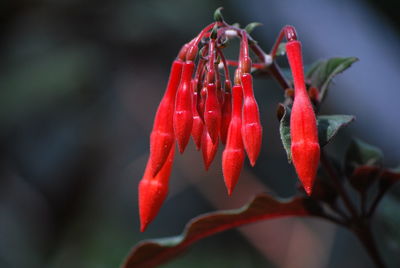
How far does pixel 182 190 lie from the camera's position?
2.34 metres

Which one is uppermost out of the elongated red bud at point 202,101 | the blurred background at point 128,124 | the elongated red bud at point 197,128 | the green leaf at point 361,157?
the elongated red bud at point 202,101

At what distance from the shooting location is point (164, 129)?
0.66 meters

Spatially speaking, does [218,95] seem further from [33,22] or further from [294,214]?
[33,22]

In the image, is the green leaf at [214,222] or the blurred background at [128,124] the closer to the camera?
the green leaf at [214,222]

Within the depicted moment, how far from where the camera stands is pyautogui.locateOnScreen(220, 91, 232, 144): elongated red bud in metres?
0.68

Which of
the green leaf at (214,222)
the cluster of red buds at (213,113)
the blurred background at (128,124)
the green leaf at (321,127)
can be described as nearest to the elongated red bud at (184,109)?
the cluster of red buds at (213,113)

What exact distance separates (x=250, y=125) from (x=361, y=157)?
33 cm

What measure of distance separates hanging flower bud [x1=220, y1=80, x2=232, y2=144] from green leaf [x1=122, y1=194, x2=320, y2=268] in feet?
0.61

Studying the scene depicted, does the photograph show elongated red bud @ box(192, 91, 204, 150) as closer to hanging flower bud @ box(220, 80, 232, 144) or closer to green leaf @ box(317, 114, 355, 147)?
hanging flower bud @ box(220, 80, 232, 144)

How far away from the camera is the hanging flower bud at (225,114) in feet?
2.23

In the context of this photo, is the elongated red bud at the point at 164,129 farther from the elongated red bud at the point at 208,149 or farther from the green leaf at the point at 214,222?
the green leaf at the point at 214,222

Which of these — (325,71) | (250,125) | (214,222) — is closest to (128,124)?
(214,222)

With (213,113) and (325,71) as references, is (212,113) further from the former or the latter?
(325,71)

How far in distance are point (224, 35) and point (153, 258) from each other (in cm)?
43
